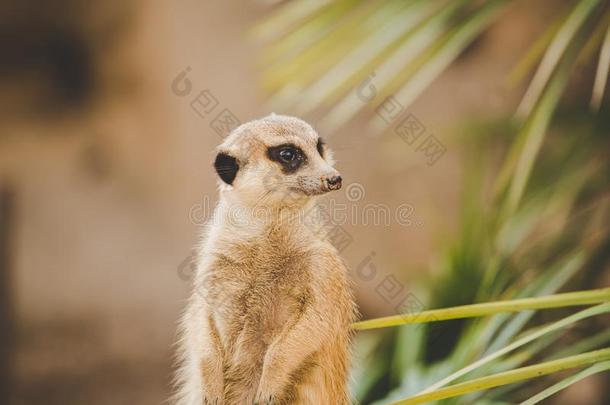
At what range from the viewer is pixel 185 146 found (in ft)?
11.8

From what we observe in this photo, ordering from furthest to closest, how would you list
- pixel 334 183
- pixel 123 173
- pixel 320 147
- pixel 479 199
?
pixel 123 173
pixel 479 199
pixel 320 147
pixel 334 183

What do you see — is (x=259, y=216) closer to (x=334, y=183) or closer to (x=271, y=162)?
(x=271, y=162)

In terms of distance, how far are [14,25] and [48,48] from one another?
20 cm

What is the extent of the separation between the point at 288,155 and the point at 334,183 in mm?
216

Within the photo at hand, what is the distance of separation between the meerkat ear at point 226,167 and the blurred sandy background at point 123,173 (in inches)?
74.5

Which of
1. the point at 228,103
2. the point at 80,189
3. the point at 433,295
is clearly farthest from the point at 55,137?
the point at 433,295

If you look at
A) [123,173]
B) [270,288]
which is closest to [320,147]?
[270,288]

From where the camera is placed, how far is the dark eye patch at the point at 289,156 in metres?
1.40

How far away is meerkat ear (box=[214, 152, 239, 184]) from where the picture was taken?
1.38 meters

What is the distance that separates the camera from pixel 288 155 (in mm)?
1407

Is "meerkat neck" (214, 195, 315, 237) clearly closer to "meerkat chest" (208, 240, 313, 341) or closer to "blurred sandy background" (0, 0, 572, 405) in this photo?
"meerkat chest" (208, 240, 313, 341)

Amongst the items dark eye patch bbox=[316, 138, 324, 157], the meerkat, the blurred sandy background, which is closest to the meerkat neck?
the meerkat

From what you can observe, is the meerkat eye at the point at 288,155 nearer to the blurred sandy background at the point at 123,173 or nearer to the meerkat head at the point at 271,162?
the meerkat head at the point at 271,162

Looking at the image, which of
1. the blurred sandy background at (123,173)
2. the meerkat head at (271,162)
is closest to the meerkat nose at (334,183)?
the meerkat head at (271,162)
